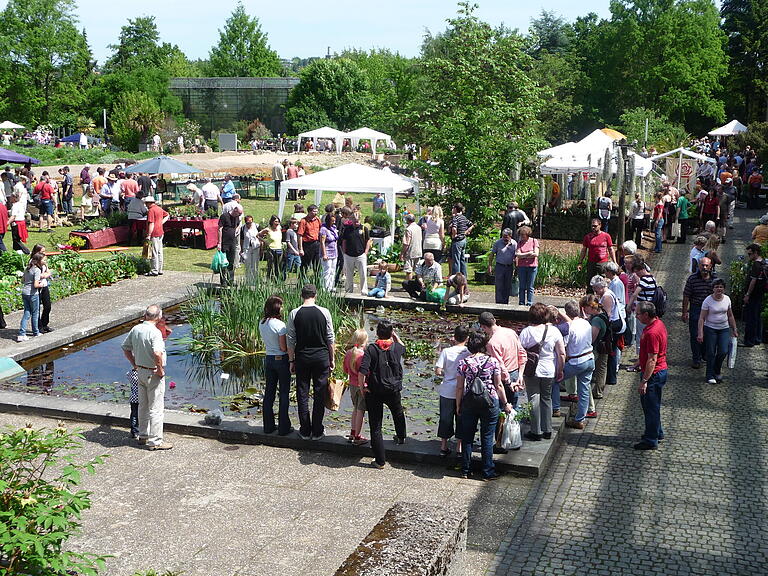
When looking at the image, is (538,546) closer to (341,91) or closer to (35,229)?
(35,229)

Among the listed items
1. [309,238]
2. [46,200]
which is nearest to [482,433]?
[309,238]

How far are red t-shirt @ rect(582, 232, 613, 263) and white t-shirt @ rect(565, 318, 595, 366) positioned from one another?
515 centimetres

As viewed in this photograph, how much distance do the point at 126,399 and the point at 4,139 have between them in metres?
44.9

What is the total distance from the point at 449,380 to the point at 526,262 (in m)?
6.32

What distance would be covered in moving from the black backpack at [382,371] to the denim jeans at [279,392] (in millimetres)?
1077

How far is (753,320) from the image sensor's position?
42.1 feet

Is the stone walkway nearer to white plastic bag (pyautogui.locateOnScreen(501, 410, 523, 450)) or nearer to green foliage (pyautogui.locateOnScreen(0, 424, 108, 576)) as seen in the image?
white plastic bag (pyautogui.locateOnScreen(501, 410, 523, 450))

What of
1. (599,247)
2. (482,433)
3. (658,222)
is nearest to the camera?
(482,433)

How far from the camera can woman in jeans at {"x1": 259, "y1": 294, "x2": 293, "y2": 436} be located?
29.0 feet

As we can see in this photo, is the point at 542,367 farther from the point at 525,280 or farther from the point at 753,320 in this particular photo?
the point at 525,280

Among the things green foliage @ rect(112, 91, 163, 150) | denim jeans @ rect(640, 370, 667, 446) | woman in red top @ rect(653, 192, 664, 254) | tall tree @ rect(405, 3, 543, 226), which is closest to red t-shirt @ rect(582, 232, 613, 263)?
tall tree @ rect(405, 3, 543, 226)

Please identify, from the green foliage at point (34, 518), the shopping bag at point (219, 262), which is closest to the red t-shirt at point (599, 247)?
the shopping bag at point (219, 262)

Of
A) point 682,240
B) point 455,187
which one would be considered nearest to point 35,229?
point 455,187

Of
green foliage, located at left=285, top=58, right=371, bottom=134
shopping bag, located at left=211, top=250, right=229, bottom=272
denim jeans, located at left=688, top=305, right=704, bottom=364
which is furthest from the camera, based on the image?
green foliage, located at left=285, top=58, right=371, bottom=134
